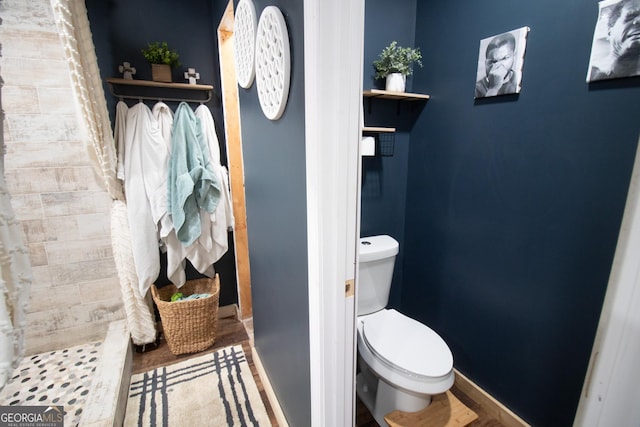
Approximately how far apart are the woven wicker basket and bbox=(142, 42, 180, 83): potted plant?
1360 millimetres

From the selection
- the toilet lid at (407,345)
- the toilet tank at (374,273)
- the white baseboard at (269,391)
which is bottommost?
the white baseboard at (269,391)

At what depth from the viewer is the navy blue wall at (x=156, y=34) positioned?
1.78m

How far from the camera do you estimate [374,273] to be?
5.52 ft

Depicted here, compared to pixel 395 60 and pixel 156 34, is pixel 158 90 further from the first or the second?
pixel 395 60

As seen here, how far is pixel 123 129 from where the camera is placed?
179cm

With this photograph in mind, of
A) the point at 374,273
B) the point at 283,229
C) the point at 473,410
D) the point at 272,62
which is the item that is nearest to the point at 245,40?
the point at 272,62

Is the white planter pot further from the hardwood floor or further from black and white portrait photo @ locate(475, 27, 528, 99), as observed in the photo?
the hardwood floor

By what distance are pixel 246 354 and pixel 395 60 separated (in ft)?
6.72

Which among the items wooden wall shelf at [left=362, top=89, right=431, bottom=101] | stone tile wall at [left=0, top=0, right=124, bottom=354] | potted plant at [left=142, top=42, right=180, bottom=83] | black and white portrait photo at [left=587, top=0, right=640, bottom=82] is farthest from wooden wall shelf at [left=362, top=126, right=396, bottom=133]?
stone tile wall at [left=0, top=0, right=124, bottom=354]

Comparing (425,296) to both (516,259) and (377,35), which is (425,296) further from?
(377,35)

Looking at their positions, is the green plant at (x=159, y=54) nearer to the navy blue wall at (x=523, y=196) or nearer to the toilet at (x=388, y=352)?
the navy blue wall at (x=523, y=196)

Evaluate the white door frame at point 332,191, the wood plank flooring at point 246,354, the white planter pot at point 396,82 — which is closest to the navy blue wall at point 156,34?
the wood plank flooring at point 246,354

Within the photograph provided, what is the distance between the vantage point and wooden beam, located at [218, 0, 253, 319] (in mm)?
1887

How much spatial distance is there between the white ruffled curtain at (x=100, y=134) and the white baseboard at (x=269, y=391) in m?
0.72
